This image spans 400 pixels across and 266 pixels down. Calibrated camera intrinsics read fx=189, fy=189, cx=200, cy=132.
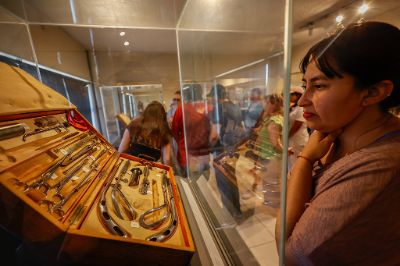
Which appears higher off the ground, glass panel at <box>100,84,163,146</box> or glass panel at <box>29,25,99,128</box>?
glass panel at <box>29,25,99,128</box>

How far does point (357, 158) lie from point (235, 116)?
6.12 feet

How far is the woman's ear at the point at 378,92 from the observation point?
0.36 m

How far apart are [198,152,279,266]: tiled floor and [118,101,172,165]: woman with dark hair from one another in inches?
19.2

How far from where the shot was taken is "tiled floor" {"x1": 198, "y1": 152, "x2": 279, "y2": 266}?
0.96 metres

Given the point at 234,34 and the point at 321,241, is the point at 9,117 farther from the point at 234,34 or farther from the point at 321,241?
the point at 234,34

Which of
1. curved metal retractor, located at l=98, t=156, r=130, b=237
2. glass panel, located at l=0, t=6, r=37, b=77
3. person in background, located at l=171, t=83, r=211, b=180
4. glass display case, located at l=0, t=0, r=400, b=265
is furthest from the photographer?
person in background, located at l=171, t=83, r=211, b=180

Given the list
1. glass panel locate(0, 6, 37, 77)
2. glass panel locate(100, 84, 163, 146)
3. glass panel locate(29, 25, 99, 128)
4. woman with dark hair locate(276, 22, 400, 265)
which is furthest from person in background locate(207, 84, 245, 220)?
glass panel locate(0, 6, 37, 77)

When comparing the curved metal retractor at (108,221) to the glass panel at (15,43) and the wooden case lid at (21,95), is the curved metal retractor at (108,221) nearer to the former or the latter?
the wooden case lid at (21,95)

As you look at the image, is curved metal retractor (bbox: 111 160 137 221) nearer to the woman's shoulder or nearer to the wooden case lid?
the wooden case lid

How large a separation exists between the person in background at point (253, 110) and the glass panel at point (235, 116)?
1 cm

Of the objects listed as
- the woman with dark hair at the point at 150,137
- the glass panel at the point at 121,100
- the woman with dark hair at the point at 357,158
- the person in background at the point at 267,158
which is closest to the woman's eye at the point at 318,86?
the woman with dark hair at the point at 357,158

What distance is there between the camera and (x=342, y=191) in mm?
356

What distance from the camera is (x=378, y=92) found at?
14.5 inches

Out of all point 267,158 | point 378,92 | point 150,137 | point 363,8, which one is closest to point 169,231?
point 378,92
